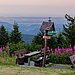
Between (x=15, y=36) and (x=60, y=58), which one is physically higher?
(x=15, y=36)

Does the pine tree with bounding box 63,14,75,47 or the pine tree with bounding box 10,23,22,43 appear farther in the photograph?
the pine tree with bounding box 10,23,22,43

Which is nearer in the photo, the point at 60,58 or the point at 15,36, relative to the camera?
the point at 60,58

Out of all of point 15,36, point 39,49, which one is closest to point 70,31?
point 39,49

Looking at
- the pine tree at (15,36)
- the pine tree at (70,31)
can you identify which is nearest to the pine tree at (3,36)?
the pine tree at (15,36)

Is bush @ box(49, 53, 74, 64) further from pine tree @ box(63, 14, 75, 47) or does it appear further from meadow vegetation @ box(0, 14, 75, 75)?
pine tree @ box(63, 14, 75, 47)

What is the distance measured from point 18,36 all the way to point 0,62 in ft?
60.5

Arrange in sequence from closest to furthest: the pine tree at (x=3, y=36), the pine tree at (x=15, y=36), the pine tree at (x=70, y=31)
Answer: the pine tree at (x=70, y=31), the pine tree at (x=3, y=36), the pine tree at (x=15, y=36)

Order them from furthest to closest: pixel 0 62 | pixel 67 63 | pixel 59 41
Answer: pixel 59 41 → pixel 67 63 → pixel 0 62

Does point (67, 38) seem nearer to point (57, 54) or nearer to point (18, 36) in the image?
point (57, 54)

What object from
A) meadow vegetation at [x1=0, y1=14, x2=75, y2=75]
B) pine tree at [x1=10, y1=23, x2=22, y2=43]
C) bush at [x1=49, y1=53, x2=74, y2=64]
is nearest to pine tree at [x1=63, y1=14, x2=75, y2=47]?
meadow vegetation at [x1=0, y1=14, x2=75, y2=75]

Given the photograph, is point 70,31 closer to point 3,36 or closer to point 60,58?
point 60,58

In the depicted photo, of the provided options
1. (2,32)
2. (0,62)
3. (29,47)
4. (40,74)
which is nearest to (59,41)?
(29,47)

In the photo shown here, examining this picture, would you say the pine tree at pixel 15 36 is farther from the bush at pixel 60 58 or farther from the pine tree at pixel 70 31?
the bush at pixel 60 58

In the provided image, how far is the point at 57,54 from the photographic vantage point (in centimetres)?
1581
